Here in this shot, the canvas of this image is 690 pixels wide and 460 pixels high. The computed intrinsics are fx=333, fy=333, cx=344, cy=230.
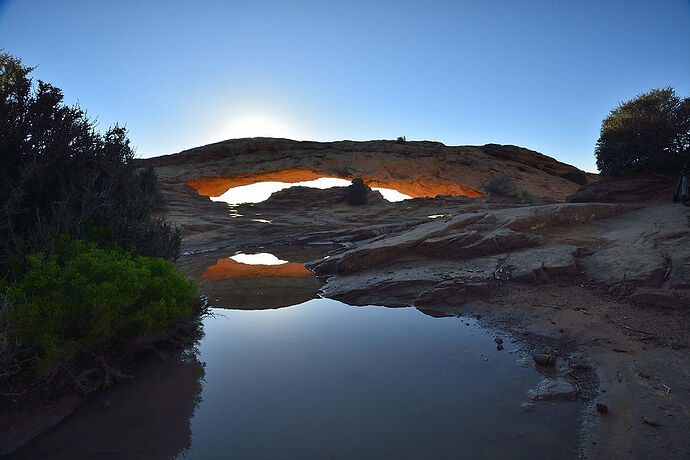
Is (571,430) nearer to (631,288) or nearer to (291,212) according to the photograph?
(631,288)

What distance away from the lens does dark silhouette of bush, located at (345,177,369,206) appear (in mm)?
32344

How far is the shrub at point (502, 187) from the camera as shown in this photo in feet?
102

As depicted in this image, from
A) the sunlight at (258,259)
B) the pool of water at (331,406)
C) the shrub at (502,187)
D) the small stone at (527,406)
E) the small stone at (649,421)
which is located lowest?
the pool of water at (331,406)

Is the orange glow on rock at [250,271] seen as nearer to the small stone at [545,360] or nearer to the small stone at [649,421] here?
the small stone at [545,360]

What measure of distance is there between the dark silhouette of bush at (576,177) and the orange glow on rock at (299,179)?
460 inches

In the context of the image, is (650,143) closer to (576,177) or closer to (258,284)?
(258,284)

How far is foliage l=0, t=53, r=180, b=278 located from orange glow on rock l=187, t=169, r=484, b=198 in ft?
88.3

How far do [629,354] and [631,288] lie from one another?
262 centimetres

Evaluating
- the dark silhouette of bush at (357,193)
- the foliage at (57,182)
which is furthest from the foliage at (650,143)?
the dark silhouette of bush at (357,193)

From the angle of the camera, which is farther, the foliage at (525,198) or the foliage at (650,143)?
the foliage at (525,198)

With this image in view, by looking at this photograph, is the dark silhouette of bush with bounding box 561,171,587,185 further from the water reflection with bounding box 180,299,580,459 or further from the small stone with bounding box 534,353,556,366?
the small stone with bounding box 534,353,556,366

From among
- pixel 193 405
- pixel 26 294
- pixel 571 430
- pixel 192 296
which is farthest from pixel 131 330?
pixel 571 430

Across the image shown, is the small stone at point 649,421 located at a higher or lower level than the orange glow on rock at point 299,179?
lower

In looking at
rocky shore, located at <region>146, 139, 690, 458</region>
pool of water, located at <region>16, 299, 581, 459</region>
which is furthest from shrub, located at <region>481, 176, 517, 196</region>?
pool of water, located at <region>16, 299, 581, 459</region>
